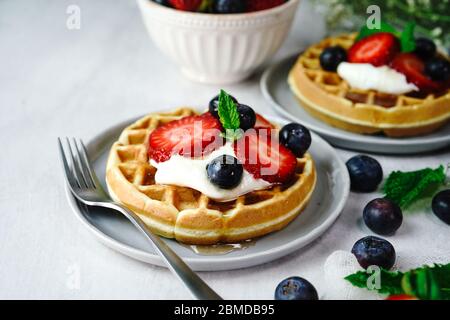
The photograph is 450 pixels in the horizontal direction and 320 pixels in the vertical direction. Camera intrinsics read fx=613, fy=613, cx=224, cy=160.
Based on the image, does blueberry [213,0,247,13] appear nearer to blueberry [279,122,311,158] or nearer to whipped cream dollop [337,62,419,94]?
whipped cream dollop [337,62,419,94]

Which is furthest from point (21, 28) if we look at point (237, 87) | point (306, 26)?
point (306, 26)

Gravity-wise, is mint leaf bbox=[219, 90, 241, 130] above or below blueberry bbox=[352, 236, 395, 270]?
above

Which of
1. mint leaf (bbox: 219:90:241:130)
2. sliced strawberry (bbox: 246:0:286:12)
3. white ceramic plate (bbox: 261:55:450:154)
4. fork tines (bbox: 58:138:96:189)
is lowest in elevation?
white ceramic plate (bbox: 261:55:450:154)

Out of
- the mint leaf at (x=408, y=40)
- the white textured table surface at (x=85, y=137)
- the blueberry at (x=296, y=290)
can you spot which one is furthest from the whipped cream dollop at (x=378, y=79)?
the blueberry at (x=296, y=290)

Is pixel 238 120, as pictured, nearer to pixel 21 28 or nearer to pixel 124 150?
pixel 124 150

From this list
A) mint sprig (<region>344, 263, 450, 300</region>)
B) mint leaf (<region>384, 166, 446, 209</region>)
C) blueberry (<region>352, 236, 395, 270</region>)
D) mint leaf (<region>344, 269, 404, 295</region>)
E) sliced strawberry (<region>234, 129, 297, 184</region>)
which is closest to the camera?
mint sprig (<region>344, 263, 450, 300</region>)

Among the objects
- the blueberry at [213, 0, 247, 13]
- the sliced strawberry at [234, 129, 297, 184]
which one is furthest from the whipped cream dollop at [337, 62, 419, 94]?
the sliced strawberry at [234, 129, 297, 184]

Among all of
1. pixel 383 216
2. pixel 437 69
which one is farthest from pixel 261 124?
pixel 437 69
